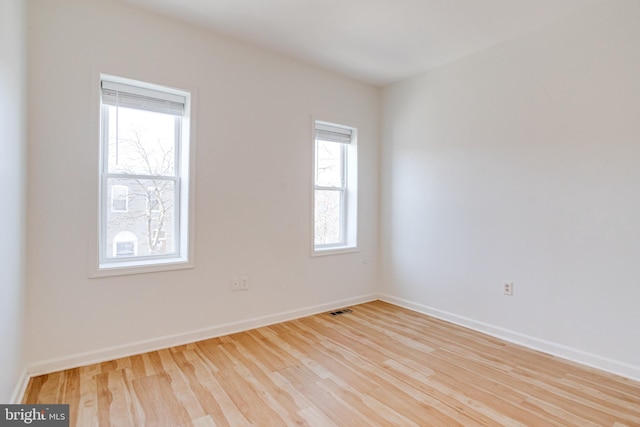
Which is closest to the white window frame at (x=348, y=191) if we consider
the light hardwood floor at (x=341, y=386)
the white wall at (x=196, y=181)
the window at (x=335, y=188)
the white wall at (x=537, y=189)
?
the window at (x=335, y=188)

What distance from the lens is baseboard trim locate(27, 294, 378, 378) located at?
7.73ft

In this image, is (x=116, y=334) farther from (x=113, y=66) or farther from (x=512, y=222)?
(x=512, y=222)

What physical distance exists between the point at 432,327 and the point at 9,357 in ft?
10.7

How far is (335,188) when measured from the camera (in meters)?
4.13

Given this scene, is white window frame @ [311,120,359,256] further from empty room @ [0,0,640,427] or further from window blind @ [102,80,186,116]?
window blind @ [102,80,186,116]

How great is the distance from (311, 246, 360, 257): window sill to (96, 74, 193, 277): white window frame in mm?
1413

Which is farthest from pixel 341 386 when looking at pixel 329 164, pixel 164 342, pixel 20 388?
pixel 329 164

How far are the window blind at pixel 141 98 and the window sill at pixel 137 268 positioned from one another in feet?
4.24

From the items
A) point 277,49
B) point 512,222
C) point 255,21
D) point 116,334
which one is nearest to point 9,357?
point 116,334

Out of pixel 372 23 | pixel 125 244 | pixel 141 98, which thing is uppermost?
pixel 372 23

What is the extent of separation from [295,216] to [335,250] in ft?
2.31

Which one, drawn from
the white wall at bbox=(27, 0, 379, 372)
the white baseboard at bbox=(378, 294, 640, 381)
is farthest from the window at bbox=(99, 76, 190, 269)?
the white baseboard at bbox=(378, 294, 640, 381)

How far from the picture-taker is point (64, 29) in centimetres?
238

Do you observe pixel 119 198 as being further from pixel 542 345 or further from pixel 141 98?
pixel 542 345
